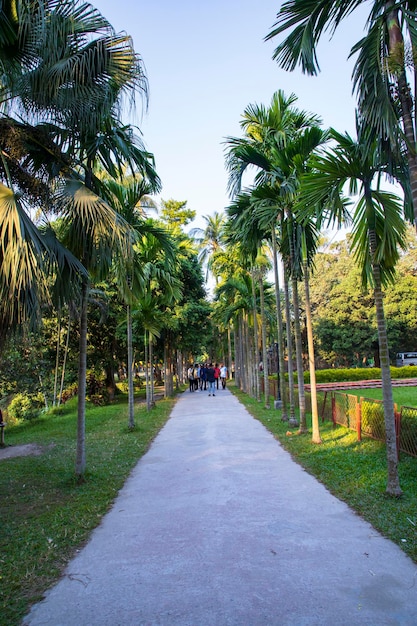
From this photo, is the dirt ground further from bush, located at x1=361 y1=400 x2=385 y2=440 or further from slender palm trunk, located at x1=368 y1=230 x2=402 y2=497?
slender palm trunk, located at x1=368 y1=230 x2=402 y2=497

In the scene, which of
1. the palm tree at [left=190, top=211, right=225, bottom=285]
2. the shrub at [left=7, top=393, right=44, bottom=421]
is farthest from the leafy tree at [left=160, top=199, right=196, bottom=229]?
the shrub at [left=7, top=393, right=44, bottom=421]

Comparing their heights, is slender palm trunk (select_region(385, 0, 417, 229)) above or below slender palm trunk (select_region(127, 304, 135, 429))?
above

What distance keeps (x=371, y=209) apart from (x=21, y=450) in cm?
1023

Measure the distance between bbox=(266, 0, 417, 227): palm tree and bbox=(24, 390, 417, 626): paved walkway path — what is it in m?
3.36

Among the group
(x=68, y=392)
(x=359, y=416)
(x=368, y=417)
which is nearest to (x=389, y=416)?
(x=368, y=417)

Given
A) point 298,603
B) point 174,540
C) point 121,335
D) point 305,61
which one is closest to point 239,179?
point 305,61

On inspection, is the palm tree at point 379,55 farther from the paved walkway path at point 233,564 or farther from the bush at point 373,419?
the bush at point 373,419

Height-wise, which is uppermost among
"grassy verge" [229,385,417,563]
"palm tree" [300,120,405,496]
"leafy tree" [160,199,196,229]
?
"leafy tree" [160,199,196,229]

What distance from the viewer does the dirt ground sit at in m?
11.2

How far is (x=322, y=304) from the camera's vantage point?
42.1 metres

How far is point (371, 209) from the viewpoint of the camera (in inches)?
249

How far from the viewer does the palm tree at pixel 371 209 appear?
19.9 feet

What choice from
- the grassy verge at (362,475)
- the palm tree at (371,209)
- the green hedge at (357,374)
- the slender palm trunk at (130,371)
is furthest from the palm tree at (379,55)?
the green hedge at (357,374)

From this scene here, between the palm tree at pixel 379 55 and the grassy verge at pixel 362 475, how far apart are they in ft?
10.6
